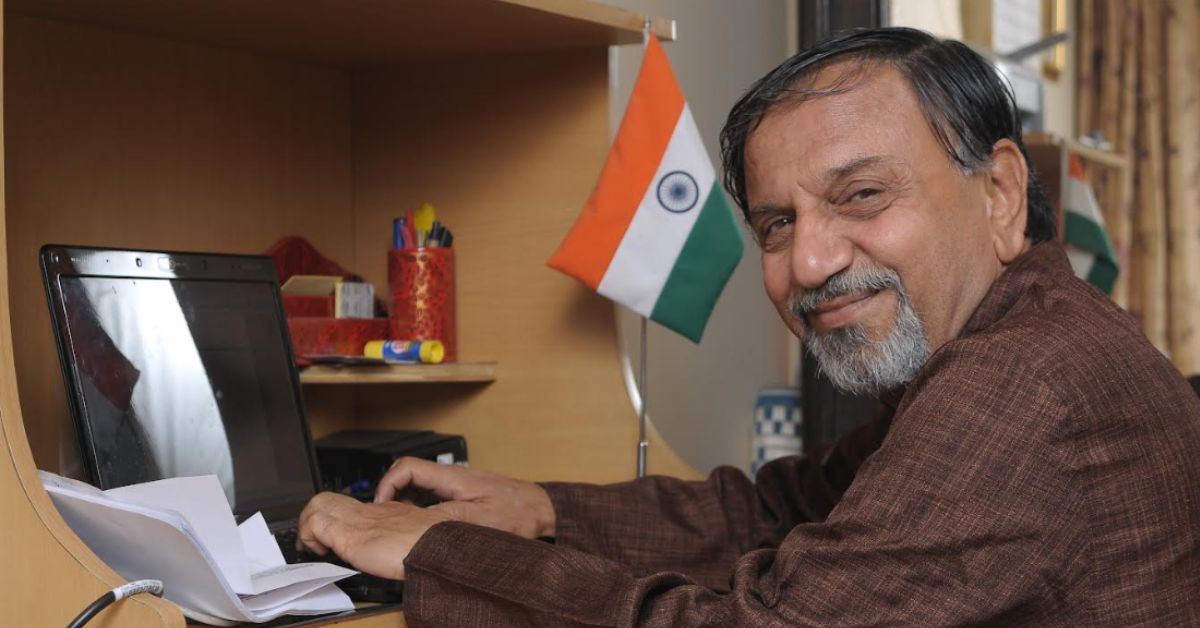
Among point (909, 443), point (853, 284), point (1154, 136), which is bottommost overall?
point (909, 443)

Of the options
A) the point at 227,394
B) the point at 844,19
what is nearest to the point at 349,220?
the point at 227,394

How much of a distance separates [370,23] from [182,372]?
402mm

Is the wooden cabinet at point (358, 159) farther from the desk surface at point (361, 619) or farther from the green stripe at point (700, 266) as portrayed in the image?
the desk surface at point (361, 619)

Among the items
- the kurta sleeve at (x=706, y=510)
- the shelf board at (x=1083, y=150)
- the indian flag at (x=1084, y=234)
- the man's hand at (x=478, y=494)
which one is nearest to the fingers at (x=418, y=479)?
the man's hand at (x=478, y=494)

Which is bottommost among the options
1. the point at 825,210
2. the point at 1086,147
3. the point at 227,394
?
the point at 227,394

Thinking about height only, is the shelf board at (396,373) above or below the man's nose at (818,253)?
below

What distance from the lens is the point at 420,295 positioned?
1505 mm

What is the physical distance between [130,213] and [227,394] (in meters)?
0.27

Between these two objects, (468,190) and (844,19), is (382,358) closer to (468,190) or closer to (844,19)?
(468,190)

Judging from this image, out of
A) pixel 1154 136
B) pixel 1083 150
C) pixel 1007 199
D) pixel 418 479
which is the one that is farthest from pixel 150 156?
pixel 1154 136

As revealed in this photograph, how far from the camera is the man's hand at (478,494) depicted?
1208mm

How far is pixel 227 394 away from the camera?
4.16 ft

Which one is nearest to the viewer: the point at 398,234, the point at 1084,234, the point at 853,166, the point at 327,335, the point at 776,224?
the point at 853,166

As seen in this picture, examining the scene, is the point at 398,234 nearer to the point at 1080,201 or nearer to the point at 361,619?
the point at 361,619
